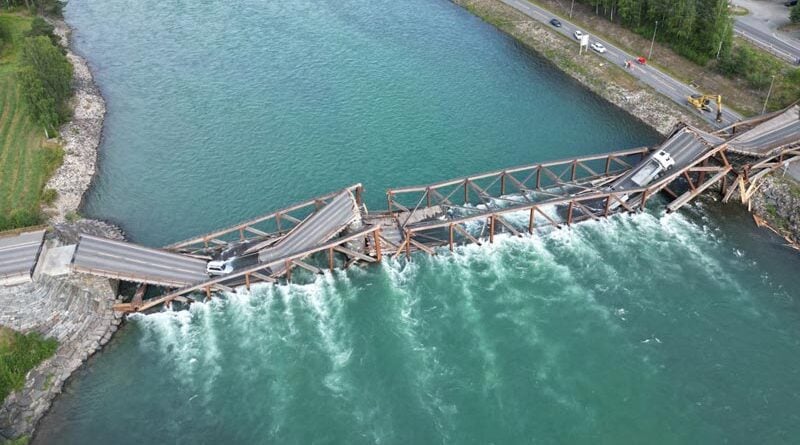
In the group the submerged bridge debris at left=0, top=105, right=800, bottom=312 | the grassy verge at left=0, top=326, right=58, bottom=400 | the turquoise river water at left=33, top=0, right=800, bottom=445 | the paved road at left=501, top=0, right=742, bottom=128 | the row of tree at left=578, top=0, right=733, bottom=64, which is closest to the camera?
the turquoise river water at left=33, top=0, right=800, bottom=445

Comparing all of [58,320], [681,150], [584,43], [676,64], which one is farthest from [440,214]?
[676,64]

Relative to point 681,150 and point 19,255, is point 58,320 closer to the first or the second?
point 19,255

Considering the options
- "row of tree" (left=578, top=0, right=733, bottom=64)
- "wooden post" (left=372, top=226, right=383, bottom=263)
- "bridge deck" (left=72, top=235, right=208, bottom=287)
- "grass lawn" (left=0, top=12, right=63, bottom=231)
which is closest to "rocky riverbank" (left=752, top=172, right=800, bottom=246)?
"row of tree" (left=578, top=0, right=733, bottom=64)

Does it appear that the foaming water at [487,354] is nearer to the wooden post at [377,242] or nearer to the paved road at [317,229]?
the wooden post at [377,242]

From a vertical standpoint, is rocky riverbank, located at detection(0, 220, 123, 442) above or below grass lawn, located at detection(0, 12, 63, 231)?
below

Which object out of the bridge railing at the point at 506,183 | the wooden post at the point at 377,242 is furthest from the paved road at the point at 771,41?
the wooden post at the point at 377,242

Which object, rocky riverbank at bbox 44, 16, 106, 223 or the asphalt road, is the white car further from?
the asphalt road
